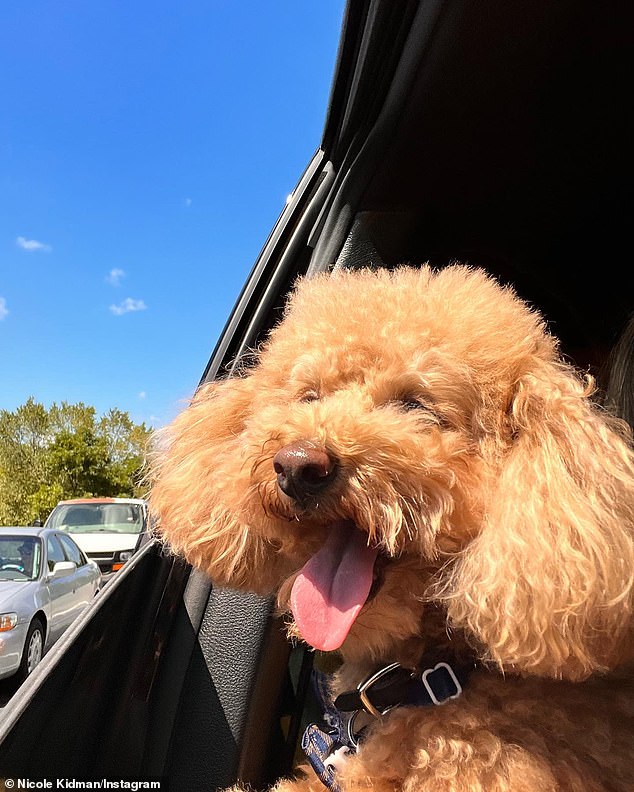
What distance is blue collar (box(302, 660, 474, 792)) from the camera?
1.17 m

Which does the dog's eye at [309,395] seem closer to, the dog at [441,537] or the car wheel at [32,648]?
the dog at [441,537]

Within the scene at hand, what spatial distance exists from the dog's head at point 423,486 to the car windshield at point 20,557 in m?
5.06

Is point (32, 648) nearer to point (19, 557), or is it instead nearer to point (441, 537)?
point (19, 557)

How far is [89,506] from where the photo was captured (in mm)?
13086

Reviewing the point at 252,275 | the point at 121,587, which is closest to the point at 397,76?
the point at 252,275

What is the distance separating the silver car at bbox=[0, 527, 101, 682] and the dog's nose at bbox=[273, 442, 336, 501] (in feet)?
13.1

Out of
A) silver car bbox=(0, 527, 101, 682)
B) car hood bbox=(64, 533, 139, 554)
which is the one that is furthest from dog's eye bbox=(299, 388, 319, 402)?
car hood bbox=(64, 533, 139, 554)

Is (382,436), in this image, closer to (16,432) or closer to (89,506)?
(89,506)

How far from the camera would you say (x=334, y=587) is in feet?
4.00

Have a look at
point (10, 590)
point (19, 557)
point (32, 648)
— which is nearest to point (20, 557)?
point (19, 557)

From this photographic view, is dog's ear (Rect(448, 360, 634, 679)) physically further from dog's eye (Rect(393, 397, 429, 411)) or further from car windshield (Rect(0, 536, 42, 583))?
car windshield (Rect(0, 536, 42, 583))

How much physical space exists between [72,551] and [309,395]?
6.95 meters

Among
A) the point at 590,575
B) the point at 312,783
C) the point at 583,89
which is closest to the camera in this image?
the point at 590,575

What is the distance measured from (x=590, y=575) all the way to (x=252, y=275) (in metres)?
1.44
